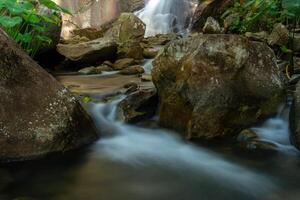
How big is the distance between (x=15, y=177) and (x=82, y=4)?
42.1ft

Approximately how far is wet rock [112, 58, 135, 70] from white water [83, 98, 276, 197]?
331cm

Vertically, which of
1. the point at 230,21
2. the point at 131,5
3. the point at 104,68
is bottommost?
the point at 104,68

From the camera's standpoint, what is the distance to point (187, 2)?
13.2 meters

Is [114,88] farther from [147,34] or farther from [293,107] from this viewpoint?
[147,34]

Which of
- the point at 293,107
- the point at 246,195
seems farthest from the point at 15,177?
the point at 293,107

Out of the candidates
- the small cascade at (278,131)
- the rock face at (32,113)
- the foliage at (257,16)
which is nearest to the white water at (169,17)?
the foliage at (257,16)

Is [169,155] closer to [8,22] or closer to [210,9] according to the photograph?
[8,22]

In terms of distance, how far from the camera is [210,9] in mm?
→ 11188

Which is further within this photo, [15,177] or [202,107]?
[202,107]

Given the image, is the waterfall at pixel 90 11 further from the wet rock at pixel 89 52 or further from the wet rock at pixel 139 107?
the wet rock at pixel 139 107

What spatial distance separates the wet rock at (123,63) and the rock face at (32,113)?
4.15 m

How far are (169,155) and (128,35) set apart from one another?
6.76 metres

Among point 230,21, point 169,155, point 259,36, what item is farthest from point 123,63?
point 169,155

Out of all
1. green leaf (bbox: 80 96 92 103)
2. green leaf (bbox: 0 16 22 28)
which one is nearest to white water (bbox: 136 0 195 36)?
green leaf (bbox: 80 96 92 103)
